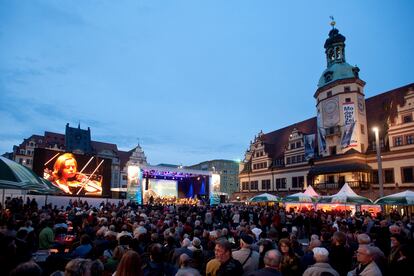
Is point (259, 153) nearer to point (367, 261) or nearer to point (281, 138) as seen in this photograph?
point (281, 138)

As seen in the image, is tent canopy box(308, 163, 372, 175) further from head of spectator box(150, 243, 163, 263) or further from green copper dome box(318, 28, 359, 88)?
head of spectator box(150, 243, 163, 263)

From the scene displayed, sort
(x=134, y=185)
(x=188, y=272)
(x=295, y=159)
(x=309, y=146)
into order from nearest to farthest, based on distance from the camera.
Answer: (x=188, y=272) → (x=134, y=185) → (x=309, y=146) → (x=295, y=159)

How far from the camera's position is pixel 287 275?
16.9 feet

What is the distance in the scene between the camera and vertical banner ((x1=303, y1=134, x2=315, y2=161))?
4056 cm

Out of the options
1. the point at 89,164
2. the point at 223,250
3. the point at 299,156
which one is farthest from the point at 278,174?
the point at 223,250

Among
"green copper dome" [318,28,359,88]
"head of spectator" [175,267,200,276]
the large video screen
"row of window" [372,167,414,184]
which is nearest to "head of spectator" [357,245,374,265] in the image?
"head of spectator" [175,267,200,276]

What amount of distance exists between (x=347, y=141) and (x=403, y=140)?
5718mm

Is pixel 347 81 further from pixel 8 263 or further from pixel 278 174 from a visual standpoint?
pixel 8 263

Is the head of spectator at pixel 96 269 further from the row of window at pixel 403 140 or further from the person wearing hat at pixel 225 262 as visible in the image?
the row of window at pixel 403 140

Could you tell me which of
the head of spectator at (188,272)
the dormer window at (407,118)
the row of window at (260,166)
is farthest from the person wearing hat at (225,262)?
the row of window at (260,166)

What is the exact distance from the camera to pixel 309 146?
41188 millimetres

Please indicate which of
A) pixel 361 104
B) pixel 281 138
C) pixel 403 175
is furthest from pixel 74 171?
pixel 361 104

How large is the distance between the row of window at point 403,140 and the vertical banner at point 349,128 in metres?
4.18

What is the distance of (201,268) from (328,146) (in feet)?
116
